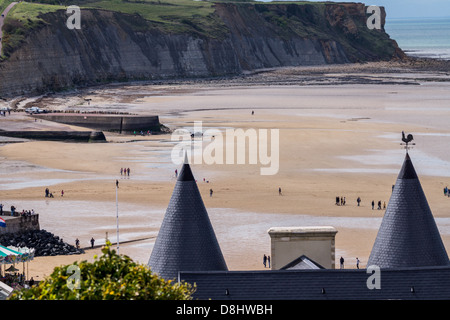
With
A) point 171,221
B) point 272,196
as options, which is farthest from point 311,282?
point 272,196

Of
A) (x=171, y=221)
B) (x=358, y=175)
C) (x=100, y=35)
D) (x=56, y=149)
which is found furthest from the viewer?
(x=100, y=35)

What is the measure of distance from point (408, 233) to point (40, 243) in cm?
1990

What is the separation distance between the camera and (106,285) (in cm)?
1428

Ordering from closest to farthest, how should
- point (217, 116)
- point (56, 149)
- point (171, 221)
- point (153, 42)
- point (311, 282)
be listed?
point (311, 282) < point (171, 221) < point (56, 149) < point (217, 116) < point (153, 42)

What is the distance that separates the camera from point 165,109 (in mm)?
102875

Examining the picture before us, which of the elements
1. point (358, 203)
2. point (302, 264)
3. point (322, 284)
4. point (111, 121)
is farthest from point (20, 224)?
point (111, 121)

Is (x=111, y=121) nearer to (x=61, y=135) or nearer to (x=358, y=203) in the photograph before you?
(x=61, y=135)

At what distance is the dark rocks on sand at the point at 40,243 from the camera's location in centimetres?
3662

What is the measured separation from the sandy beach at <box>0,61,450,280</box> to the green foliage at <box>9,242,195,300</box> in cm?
1750

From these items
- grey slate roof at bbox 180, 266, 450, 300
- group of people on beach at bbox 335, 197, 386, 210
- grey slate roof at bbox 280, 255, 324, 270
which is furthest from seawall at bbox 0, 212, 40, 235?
grey slate roof at bbox 180, 266, 450, 300

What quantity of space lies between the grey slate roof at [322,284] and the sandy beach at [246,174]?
1434 centimetres

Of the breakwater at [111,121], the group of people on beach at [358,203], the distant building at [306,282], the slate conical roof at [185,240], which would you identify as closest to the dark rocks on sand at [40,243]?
the group of people on beach at [358,203]
